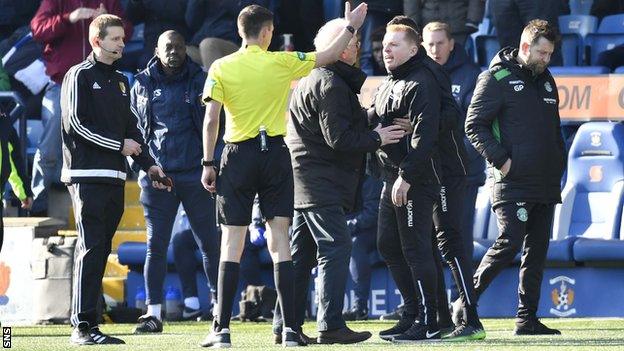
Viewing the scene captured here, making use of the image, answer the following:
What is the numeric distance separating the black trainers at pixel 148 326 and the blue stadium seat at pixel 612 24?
6618 millimetres

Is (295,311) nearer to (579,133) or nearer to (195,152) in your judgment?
(195,152)

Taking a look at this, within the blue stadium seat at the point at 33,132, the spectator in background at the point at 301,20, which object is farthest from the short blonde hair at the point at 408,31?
the blue stadium seat at the point at 33,132

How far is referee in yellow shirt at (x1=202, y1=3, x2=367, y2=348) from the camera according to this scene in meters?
9.72

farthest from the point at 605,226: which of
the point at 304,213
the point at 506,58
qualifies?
the point at 304,213

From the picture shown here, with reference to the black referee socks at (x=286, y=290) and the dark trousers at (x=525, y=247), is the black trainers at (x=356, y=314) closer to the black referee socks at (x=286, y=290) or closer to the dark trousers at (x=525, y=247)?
the dark trousers at (x=525, y=247)

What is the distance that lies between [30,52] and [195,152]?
557 cm

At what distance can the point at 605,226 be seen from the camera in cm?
1400

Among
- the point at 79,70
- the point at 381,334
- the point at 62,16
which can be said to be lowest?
the point at 381,334

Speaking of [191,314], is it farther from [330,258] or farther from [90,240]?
[330,258]

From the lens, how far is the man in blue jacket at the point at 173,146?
12.2 m

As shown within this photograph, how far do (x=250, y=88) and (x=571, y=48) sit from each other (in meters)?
7.31

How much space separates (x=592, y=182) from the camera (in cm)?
1428

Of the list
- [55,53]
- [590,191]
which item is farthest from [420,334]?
[55,53]

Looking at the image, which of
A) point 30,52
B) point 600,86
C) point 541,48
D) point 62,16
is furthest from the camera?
point 30,52
